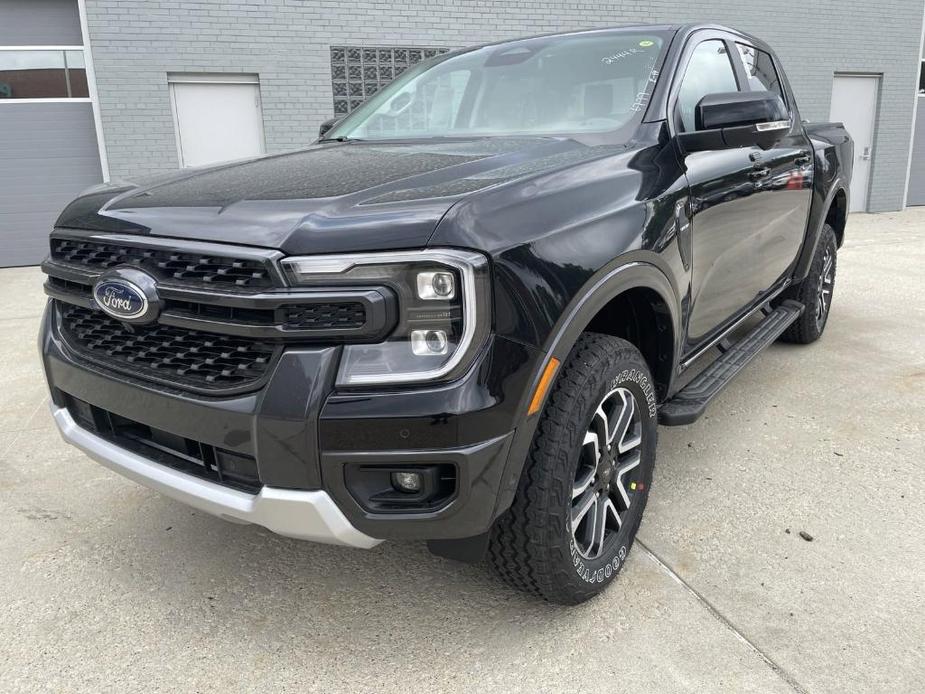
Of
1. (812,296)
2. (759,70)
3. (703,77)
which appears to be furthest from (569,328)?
(812,296)

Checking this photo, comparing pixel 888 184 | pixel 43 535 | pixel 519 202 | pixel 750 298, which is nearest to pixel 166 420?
pixel 519 202

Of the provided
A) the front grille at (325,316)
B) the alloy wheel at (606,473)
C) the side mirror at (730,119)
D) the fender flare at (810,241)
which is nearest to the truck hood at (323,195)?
the front grille at (325,316)

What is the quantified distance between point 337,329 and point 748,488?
2042mm

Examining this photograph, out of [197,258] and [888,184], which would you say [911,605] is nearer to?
[197,258]

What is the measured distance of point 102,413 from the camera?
7.30ft

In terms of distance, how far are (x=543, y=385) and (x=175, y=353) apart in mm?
961

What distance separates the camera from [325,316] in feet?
5.64

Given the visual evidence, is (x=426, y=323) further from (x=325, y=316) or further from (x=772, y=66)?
(x=772, y=66)

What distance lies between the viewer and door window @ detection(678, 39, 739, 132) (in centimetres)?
289

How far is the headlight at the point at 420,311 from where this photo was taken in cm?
169

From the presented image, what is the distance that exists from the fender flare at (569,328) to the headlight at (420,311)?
222 mm

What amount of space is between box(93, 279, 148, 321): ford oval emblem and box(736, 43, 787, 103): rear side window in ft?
10.0

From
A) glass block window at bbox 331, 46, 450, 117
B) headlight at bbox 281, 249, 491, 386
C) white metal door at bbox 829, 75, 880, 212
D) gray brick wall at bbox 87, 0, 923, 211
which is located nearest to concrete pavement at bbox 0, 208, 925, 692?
headlight at bbox 281, 249, 491, 386

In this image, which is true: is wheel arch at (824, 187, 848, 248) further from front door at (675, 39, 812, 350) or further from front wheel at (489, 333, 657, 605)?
front wheel at (489, 333, 657, 605)
